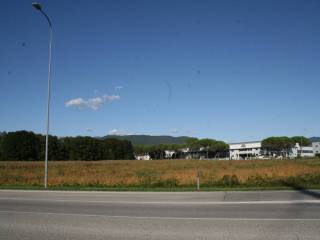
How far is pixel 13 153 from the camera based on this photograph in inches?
5002

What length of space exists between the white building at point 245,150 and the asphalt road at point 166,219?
175772mm

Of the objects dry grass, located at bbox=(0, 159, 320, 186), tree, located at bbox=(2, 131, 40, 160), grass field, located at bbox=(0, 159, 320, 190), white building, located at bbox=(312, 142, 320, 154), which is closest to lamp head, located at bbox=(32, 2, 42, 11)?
grass field, located at bbox=(0, 159, 320, 190)

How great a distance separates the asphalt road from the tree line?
121937mm

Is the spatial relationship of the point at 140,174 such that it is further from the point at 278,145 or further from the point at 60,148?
the point at 278,145

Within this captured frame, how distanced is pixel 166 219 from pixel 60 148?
140257 millimetres

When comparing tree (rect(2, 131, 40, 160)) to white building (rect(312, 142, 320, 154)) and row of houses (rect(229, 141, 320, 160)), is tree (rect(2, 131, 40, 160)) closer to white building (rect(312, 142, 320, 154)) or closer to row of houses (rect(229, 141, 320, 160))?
row of houses (rect(229, 141, 320, 160))

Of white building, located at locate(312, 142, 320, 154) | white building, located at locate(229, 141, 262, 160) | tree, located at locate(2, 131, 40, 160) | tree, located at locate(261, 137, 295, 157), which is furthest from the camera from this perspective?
white building, located at locate(229, 141, 262, 160)

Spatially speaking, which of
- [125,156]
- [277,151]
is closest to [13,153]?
[125,156]

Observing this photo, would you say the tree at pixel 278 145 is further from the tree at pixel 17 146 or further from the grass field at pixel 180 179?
the grass field at pixel 180 179

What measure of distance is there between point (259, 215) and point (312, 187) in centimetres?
964

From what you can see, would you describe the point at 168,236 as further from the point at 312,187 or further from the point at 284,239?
the point at 312,187

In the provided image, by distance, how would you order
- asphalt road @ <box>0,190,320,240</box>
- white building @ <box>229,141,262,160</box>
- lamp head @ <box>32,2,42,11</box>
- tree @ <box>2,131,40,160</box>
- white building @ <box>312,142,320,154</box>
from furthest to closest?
white building @ <box>229,141,262,160</box> → white building @ <box>312,142,320,154</box> → tree @ <box>2,131,40,160</box> → lamp head @ <box>32,2,42,11</box> → asphalt road @ <box>0,190,320,240</box>

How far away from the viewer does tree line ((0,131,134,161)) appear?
127312 millimetres

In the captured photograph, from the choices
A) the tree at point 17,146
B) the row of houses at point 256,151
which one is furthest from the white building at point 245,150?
the tree at point 17,146
